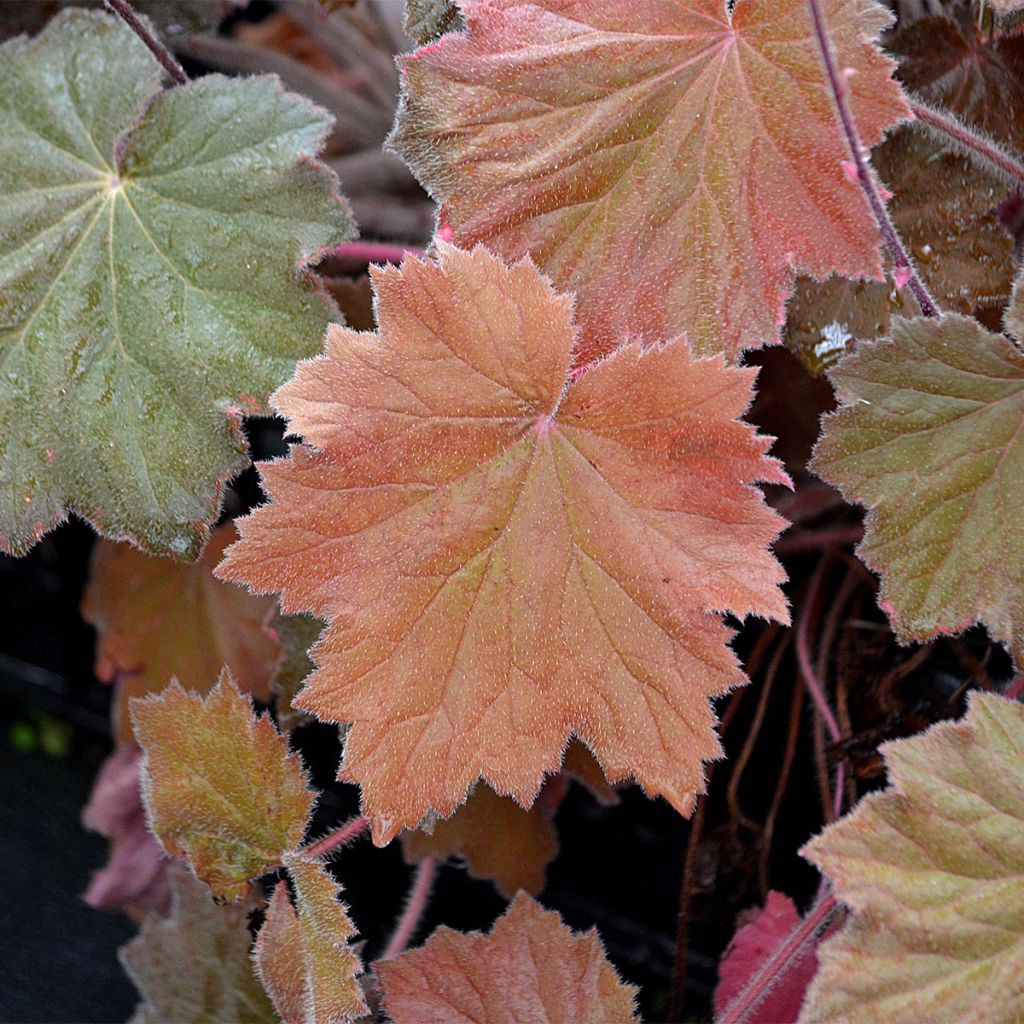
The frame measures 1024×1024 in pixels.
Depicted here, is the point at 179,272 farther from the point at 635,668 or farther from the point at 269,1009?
the point at 269,1009

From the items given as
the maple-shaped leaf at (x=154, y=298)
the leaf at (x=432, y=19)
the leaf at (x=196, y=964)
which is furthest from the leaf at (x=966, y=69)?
the leaf at (x=196, y=964)

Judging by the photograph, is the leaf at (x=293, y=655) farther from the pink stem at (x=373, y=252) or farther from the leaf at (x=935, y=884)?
the leaf at (x=935, y=884)

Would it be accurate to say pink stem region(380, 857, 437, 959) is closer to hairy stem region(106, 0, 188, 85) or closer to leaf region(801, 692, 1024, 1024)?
leaf region(801, 692, 1024, 1024)

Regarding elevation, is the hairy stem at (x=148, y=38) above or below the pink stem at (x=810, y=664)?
above

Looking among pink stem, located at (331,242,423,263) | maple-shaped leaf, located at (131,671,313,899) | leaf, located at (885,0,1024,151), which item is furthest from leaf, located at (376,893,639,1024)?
leaf, located at (885,0,1024,151)

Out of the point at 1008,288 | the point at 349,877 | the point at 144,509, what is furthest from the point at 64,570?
the point at 1008,288

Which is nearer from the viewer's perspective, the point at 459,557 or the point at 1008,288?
the point at 459,557
